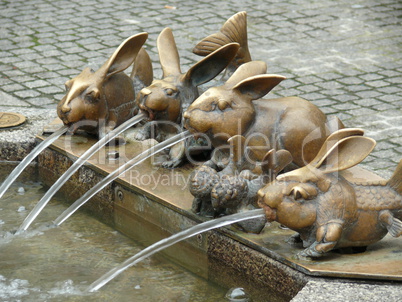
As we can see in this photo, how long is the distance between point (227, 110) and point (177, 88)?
0.62 metres

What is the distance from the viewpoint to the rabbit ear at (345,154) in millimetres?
3689

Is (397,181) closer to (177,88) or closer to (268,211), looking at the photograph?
(268,211)

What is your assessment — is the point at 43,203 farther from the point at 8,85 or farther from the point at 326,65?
the point at 326,65

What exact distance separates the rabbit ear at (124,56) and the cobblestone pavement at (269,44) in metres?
1.40

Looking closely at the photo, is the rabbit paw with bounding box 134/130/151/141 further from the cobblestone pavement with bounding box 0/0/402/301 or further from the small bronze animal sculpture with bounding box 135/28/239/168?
the cobblestone pavement with bounding box 0/0/402/301

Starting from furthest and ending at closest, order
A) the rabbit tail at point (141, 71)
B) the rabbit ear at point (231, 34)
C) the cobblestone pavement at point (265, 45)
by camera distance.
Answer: the cobblestone pavement at point (265, 45)
the rabbit tail at point (141, 71)
the rabbit ear at point (231, 34)

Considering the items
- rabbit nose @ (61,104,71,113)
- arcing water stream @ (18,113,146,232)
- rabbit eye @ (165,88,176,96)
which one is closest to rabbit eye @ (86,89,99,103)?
rabbit nose @ (61,104,71,113)

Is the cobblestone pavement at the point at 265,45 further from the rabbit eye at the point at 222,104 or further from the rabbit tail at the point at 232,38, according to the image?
the rabbit eye at the point at 222,104

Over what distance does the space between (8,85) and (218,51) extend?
3861mm

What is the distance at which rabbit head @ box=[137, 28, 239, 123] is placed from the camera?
185 inches

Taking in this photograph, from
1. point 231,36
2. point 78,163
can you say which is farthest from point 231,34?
point 78,163

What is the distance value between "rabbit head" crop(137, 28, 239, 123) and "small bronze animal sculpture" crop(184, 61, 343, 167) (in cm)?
33

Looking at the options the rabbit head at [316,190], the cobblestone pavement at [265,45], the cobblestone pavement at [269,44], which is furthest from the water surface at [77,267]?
the cobblestone pavement at [269,44]

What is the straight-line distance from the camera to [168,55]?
502 centimetres
